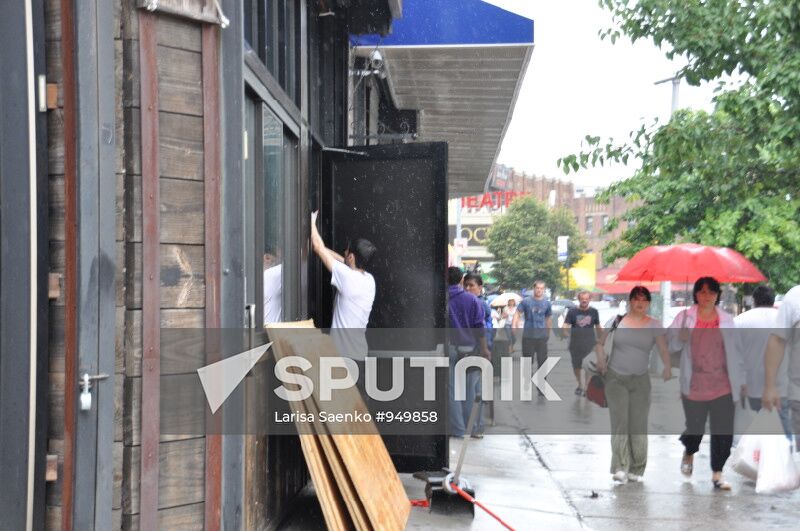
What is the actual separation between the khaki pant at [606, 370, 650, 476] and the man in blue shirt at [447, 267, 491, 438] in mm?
2160

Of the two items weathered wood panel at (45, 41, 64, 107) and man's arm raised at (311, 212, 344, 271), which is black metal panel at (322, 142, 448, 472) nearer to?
man's arm raised at (311, 212, 344, 271)

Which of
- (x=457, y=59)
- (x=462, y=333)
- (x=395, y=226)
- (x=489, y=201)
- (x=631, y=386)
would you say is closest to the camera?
(x=395, y=226)

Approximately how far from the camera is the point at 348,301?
6926 millimetres

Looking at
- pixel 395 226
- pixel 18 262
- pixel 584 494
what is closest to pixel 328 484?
pixel 18 262

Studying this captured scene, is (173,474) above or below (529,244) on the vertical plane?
below

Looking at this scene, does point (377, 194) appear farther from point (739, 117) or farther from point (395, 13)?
point (739, 117)

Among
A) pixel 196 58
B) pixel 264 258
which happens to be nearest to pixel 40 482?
pixel 196 58

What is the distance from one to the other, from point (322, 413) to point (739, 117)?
250 inches

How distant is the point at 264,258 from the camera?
5.38 m

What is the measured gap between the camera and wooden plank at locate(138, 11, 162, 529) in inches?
149

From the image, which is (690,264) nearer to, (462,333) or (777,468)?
(462,333)

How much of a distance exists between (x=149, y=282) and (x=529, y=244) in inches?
2207

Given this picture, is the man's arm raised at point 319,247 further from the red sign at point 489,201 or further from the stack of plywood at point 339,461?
the red sign at point 489,201

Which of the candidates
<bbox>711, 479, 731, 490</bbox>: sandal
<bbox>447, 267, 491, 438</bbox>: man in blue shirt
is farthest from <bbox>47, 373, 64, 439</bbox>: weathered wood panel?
<bbox>447, 267, 491, 438</bbox>: man in blue shirt
